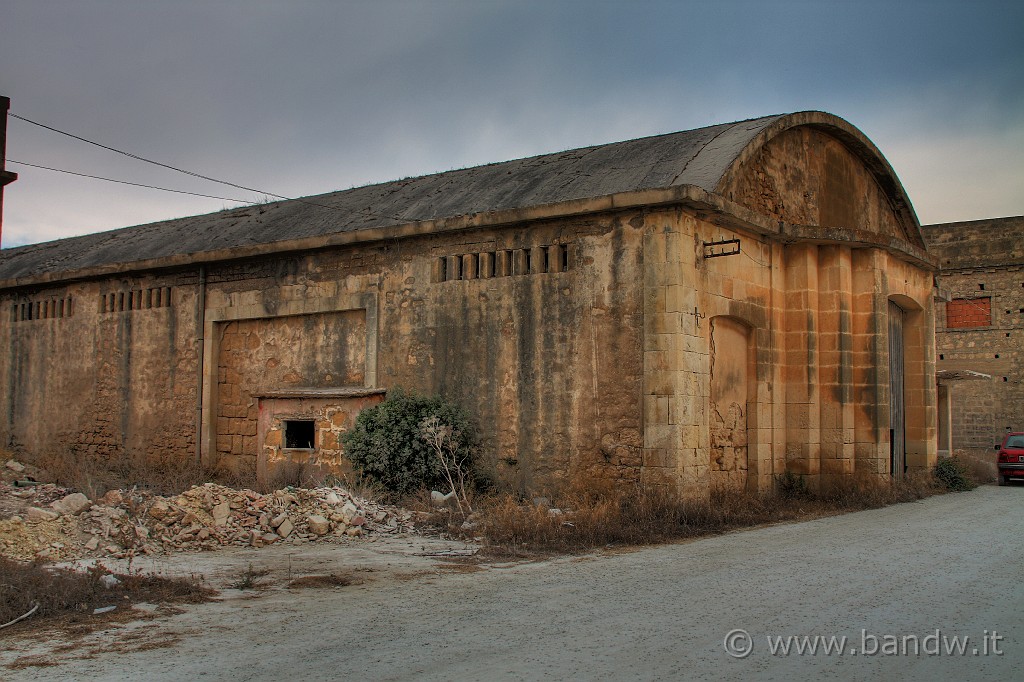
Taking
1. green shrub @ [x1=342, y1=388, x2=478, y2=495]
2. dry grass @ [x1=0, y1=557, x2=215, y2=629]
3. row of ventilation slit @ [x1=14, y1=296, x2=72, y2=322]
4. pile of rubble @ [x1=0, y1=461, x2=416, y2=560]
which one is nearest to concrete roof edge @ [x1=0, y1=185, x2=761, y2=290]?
row of ventilation slit @ [x1=14, y1=296, x2=72, y2=322]

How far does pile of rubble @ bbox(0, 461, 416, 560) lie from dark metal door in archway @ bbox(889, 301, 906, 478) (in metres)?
10.2

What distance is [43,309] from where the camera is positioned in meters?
21.2

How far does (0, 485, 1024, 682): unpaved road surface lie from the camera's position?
5.57m

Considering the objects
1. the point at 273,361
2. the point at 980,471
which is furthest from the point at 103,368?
the point at 980,471

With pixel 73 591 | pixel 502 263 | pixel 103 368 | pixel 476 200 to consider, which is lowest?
pixel 73 591

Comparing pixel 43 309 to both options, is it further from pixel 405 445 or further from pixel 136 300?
pixel 405 445

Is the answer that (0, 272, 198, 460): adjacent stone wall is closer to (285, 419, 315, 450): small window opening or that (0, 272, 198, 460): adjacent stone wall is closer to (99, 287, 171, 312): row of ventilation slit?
(99, 287, 171, 312): row of ventilation slit

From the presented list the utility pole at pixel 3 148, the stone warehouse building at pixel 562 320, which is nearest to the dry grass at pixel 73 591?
the utility pole at pixel 3 148

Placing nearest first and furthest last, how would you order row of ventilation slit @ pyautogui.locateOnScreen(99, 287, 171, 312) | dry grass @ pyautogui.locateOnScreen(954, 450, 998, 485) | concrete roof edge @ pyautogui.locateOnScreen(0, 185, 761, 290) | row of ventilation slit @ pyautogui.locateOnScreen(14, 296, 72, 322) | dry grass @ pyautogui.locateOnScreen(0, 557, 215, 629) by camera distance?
dry grass @ pyautogui.locateOnScreen(0, 557, 215, 629), concrete roof edge @ pyautogui.locateOnScreen(0, 185, 761, 290), row of ventilation slit @ pyautogui.locateOnScreen(99, 287, 171, 312), row of ventilation slit @ pyautogui.locateOnScreen(14, 296, 72, 322), dry grass @ pyautogui.locateOnScreen(954, 450, 998, 485)

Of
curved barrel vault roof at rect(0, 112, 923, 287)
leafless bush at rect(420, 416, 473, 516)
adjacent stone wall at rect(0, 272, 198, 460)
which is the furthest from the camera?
adjacent stone wall at rect(0, 272, 198, 460)

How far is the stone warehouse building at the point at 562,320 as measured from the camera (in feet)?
43.3

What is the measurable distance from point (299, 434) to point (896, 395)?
38.1 feet

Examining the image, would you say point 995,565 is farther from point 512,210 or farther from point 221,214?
point 221,214

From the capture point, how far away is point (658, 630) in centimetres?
648
